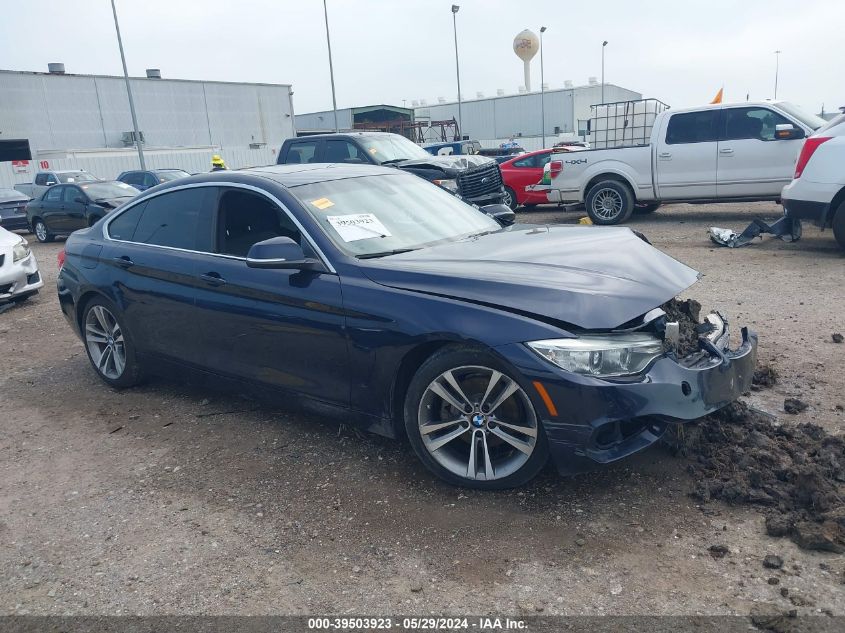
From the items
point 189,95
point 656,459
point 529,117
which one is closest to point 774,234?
point 656,459

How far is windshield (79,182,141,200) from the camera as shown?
16.3 meters

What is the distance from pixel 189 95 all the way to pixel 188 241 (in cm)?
4293

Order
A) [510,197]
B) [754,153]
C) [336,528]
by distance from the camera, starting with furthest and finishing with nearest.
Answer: [510,197] < [754,153] < [336,528]

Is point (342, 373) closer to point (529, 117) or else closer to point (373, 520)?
point (373, 520)

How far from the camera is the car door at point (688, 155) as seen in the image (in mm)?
11930

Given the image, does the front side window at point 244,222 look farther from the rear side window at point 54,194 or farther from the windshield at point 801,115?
the rear side window at point 54,194

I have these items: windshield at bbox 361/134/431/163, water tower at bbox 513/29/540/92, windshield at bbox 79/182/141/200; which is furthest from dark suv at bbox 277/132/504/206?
water tower at bbox 513/29/540/92

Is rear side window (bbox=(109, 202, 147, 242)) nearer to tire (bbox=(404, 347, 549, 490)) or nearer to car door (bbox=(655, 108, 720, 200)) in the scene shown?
tire (bbox=(404, 347, 549, 490))

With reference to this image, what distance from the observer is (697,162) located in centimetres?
1202

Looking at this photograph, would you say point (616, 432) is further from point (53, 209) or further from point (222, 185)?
point (53, 209)

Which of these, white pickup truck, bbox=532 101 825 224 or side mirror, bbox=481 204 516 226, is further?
white pickup truck, bbox=532 101 825 224

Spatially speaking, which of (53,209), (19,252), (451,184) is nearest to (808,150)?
(451,184)

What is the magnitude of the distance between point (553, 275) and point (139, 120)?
42.3 metres

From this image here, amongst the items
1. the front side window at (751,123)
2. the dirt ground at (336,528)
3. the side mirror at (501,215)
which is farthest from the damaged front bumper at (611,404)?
the front side window at (751,123)
